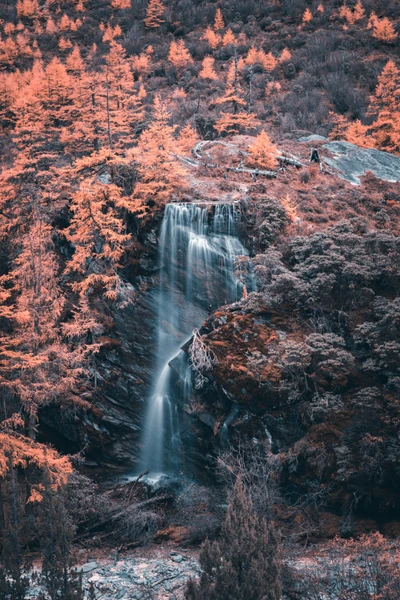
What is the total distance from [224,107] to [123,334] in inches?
1263

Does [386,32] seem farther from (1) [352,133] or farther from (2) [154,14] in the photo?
(2) [154,14]

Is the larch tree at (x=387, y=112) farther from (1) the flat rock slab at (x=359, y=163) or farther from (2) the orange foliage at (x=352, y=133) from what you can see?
(1) the flat rock slab at (x=359, y=163)

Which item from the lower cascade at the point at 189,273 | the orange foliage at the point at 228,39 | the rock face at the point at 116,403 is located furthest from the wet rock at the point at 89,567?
the orange foliage at the point at 228,39

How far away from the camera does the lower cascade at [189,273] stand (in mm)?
22922

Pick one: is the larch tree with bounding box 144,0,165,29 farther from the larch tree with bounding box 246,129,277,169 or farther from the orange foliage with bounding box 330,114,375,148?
the larch tree with bounding box 246,129,277,169

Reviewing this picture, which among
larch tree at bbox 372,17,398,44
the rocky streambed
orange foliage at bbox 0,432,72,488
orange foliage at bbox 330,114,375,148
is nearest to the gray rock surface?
orange foliage at bbox 330,114,375,148

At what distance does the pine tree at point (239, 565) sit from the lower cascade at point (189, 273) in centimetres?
909

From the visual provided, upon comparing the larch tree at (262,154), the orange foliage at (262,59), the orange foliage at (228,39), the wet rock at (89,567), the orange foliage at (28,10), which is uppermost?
the orange foliage at (28,10)

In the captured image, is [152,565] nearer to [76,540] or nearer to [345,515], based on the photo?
[76,540]

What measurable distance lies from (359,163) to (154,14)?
4719cm

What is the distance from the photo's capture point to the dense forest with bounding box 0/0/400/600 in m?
15.0

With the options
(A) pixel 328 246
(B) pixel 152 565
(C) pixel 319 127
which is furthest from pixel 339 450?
(C) pixel 319 127

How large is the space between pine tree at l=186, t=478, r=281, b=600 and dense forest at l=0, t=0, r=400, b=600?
5cm

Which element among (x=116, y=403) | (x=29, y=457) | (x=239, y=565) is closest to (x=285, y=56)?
(x=116, y=403)
